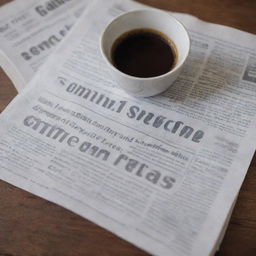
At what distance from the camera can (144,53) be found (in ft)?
1.64

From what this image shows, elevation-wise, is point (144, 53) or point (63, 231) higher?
point (144, 53)

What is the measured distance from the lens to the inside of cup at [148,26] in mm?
479

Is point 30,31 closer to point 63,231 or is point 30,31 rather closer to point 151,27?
point 151,27

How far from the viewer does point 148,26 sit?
51 centimetres

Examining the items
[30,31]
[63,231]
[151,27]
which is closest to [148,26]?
[151,27]

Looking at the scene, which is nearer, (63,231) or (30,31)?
(63,231)

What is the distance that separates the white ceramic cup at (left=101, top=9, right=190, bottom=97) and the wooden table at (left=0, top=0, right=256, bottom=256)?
0.15 m

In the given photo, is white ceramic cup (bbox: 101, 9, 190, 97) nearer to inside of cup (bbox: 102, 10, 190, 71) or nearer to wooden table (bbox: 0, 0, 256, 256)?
inside of cup (bbox: 102, 10, 190, 71)

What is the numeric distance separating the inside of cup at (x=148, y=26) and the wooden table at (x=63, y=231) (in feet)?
0.61

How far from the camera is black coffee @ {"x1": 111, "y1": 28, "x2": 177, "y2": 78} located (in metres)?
0.48

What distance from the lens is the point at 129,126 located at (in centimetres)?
47

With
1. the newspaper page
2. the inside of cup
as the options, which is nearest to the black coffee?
the inside of cup

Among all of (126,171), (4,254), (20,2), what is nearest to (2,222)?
(4,254)

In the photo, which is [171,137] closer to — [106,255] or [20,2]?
[106,255]
